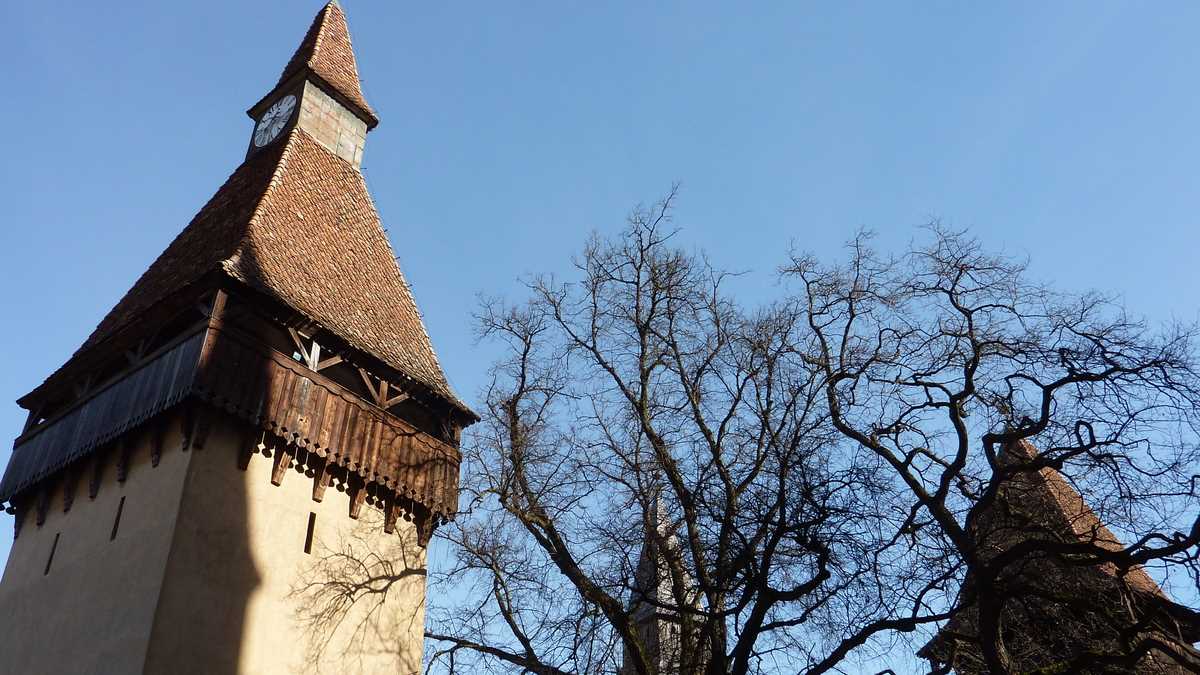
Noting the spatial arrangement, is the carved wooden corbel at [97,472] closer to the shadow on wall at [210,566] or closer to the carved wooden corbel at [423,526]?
the shadow on wall at [210,566]

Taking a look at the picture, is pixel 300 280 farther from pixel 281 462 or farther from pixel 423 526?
pixel 423 526

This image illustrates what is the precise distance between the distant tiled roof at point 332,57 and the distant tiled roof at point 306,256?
1912mm

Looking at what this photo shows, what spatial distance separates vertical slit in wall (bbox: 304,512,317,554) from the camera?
42.4 ft

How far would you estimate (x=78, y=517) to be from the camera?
13.5m

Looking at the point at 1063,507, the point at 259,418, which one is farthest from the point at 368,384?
the point at 1063,507

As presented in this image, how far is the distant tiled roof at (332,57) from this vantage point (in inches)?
828

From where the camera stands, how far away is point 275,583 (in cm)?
1230

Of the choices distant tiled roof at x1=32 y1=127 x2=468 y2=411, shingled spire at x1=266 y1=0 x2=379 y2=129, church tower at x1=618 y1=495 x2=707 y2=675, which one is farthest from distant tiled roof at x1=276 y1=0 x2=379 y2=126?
church tower at x1=618 y1=495 x2=707 y2=675

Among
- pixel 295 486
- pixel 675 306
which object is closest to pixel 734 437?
pixel 675 306

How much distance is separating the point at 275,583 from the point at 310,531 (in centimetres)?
93

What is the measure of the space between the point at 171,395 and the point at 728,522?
23.9 ft

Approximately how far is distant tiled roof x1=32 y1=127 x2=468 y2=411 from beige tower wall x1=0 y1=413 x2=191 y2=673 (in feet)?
8.66

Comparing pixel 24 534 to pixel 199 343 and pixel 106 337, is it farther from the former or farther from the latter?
pixel 199 343

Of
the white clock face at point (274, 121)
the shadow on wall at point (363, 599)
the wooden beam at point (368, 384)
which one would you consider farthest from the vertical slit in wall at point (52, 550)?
the white clock face at point (274, 121)
